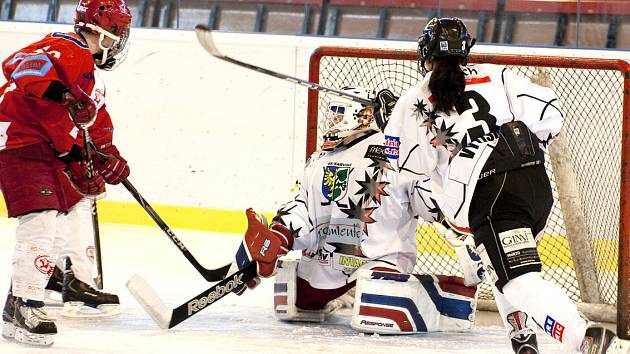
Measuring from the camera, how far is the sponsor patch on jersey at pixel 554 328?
261 centimetres

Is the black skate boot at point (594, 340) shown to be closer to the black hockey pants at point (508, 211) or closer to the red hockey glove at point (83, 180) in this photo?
the black hockey pants at point (508, 211)

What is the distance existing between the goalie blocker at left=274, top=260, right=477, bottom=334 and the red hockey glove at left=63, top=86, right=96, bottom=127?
3.18 feet

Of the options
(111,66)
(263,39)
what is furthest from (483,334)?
(263,39)

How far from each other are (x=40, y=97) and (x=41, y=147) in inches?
8.0

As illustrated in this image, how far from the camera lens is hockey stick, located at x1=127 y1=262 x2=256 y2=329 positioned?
3.39 m

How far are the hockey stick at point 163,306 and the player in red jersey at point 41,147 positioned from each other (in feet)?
0.93

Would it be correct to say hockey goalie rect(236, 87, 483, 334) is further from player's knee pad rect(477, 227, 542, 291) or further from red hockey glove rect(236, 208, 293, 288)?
player's knee pad rect(477, 227, 542, 291)

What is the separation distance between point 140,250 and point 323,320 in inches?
67.5

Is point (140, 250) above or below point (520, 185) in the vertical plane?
below

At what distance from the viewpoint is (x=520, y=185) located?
2.75 m

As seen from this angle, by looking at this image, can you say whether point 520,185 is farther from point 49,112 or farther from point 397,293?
point 49,112

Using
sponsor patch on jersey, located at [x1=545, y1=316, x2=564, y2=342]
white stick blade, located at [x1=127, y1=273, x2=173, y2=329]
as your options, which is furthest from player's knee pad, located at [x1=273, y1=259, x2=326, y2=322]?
sponsor patch on jersey, located at [x1=545, y1=316, x2=564, y2=342]

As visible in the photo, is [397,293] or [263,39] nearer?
[397,293]

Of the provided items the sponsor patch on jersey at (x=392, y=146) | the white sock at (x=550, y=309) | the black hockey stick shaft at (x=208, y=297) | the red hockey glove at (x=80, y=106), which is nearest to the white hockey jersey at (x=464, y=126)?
the sponsor patch on jersey at (x=392, y=146)
